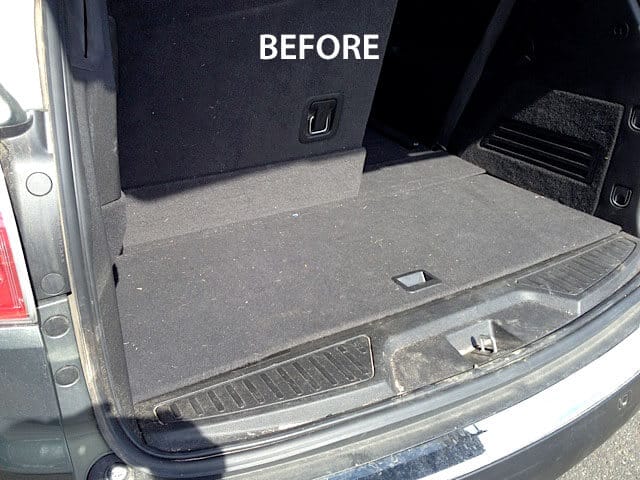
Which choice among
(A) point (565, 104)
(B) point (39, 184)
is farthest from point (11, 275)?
(A) point (565, 104)

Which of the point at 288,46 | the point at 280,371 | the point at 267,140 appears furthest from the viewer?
the point at 267,140

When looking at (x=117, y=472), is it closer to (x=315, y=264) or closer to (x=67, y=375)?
(x=67, y=375)

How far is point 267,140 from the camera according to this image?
1.71 meters

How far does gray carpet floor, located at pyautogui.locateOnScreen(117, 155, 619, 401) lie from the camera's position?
4.07 ft

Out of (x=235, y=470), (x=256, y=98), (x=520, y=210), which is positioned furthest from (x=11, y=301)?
(x=520, y=210)

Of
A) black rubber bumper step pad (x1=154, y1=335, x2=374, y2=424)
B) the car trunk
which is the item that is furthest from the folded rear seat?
black rubber bumper step pad (x1=154, y1=335, x2=374, y2=424)

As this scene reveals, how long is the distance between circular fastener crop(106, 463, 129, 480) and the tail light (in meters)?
0.27

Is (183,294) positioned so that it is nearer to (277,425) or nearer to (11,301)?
(277,425)

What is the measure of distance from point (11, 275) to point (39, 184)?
0.12 metres

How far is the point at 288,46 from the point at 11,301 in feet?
3.55

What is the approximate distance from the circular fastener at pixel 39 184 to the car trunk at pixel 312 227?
26 centimetres

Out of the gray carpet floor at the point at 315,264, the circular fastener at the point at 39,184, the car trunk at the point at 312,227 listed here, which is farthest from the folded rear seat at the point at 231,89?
the circular fastener at the point at 39,184

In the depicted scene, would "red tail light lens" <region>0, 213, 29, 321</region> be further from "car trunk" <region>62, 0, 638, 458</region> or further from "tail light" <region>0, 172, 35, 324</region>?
"car trunk" <region>62, 0, 638, 458</region>

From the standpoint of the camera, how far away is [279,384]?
43.8 inches
